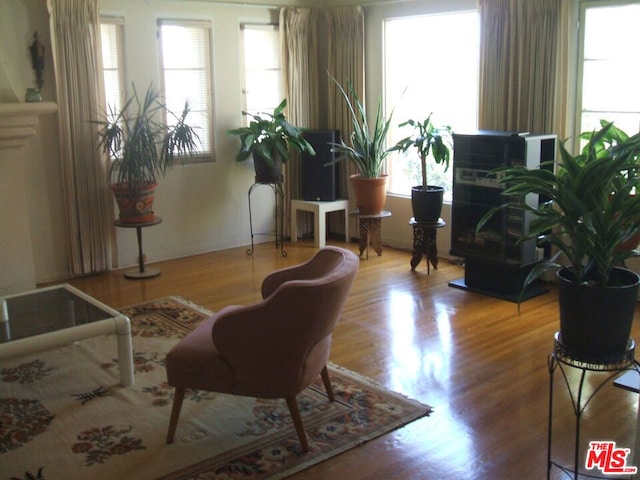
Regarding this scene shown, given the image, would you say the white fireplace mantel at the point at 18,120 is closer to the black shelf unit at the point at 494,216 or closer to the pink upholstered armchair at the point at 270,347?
the pink upholstered armchair at the point at 270,347

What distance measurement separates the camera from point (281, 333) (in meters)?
2.88

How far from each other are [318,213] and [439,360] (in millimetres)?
2796

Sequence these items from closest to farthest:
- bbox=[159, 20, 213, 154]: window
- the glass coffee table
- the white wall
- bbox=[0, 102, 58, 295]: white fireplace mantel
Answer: the glass coffee table, bbox=[0, 102, 58, 295]: white fireplace mantel, the white wall, bbox=[159, 20, 213, 154]: window

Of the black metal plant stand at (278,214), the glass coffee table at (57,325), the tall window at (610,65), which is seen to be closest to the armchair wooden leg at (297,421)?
the glass coffee table at (57,325)

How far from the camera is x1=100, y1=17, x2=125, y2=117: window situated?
571 centimetres

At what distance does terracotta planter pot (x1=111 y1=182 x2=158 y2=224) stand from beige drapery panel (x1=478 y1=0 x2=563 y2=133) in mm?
2653

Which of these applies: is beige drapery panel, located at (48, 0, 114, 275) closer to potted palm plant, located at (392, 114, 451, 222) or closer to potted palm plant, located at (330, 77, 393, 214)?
potted palm plant, located at (330, 77, 393, 214)

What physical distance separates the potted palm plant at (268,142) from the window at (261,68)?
36 cm

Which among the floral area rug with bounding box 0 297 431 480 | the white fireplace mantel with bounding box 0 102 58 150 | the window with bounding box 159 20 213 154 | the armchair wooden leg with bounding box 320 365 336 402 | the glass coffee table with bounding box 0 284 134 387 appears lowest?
the floral area rug with bounding box 0 297 431 480

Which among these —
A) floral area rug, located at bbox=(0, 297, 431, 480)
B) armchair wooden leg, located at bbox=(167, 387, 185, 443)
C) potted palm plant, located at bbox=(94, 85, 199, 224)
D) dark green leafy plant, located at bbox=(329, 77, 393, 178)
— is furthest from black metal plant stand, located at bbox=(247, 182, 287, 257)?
armchair wooden leg, located at bbox=(167, 387, 185, 443)

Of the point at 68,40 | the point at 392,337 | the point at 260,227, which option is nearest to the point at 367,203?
the point at 260,227

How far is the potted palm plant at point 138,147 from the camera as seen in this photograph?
18.0 feet

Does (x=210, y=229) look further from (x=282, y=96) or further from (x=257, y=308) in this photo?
(x=257, y=308)

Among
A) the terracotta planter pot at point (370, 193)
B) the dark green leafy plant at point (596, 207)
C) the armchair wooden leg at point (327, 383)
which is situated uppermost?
the dark green leafy plant at point (596, 207)
